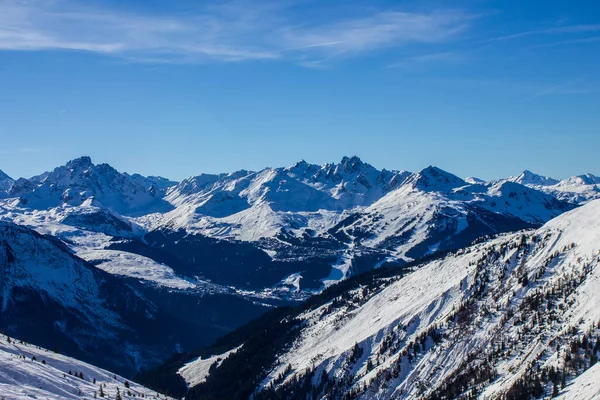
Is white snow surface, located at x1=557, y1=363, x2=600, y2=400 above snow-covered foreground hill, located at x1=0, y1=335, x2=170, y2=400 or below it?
below

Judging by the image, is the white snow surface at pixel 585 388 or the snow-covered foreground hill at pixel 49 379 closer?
the snow-covered foreground hill at pixel 49 379

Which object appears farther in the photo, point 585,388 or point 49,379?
point 585,388

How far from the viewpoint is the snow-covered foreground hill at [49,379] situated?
55969 millimetres

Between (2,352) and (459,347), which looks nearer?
(2,352)

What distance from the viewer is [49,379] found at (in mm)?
59938

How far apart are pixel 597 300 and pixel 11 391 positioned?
158 m

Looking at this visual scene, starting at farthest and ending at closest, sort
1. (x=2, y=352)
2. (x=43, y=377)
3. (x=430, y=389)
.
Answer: (x=430, y=389)
(x=2, y=352)
(x=43, y=377)

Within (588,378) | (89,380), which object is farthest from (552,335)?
(89,380)

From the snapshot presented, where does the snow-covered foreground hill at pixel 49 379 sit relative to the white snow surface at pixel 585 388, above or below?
above

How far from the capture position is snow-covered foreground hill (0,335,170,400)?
55969 mm

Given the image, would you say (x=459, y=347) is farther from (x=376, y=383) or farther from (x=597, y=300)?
Answer: (x=597, y=300)

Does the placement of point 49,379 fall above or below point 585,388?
above

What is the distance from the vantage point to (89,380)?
68375mm

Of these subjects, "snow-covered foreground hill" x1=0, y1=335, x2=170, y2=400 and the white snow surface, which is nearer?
"snow-covered foreground hill" x1=0, y1=335, x2=170, y2=400
